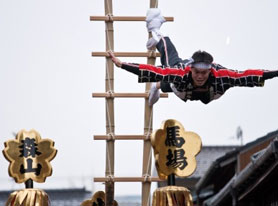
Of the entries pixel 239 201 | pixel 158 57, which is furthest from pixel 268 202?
pixel 158 57

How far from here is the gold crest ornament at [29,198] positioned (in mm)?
12469

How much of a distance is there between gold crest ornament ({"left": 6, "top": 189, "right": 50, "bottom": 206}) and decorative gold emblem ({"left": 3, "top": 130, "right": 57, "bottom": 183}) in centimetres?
21

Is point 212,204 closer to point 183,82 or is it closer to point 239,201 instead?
point 239,201

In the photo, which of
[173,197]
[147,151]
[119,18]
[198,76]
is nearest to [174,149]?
[173,197]

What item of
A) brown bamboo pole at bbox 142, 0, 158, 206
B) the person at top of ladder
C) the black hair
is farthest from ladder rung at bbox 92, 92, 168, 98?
the black hair

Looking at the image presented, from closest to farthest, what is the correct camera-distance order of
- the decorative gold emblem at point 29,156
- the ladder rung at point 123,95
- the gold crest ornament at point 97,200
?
the decorative gold emblem at point 29,156, the ladder rung at point 123,95, the gold crest ornament at point 97,200

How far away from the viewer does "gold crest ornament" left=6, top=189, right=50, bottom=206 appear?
12.5 meters

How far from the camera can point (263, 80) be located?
12.4m

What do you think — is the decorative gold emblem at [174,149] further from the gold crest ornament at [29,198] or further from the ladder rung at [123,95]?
the gold crest ornament at [29,198]

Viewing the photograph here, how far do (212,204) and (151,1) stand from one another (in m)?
14.3

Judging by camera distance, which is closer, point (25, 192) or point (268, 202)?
point (25, 192)

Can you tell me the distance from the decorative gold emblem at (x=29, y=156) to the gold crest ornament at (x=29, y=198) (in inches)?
8.3

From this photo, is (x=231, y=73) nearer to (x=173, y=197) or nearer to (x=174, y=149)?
(x=174, y=149)

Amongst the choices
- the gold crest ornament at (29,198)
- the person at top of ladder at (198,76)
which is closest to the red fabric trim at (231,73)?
the person at top of ladder at (198,76)
